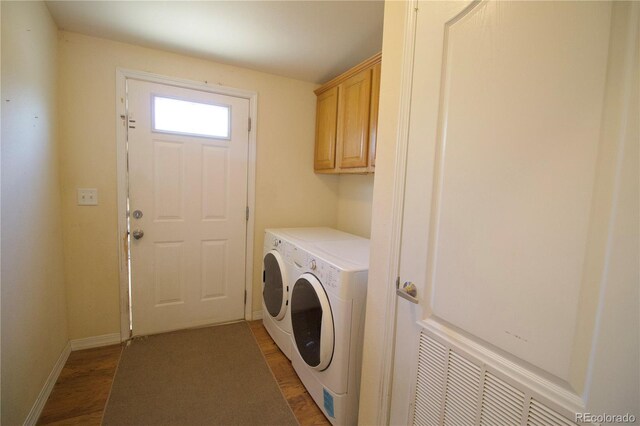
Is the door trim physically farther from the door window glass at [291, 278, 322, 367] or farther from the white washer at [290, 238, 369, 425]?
the door window glass at [291, 278, 322, 367]

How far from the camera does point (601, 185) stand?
575 millimetres

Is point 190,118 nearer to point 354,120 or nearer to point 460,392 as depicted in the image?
point 354,120

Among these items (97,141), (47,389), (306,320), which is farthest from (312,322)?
(97,141)

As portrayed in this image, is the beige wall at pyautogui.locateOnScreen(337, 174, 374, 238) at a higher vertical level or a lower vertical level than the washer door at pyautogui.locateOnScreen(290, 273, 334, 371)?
higher

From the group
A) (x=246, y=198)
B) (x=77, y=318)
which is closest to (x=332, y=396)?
(x=246, y=198)

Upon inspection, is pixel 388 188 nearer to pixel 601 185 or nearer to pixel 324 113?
pixel 601 185

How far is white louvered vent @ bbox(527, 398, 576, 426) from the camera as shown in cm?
64

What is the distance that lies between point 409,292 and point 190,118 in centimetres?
217

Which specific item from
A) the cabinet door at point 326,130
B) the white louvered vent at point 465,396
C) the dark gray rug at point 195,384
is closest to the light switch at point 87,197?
the dark gray rug at point 195,384

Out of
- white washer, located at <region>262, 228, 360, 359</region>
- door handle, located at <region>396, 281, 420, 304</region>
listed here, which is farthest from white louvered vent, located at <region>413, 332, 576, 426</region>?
white washer, located at <region>262, 228, 360, 359</region>

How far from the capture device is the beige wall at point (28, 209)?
122 centimetres

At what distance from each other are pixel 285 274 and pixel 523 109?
162 cm

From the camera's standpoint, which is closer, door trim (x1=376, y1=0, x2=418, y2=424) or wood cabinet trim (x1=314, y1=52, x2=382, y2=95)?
door trim (x1=376, y1=0, x2=418, y2=424)

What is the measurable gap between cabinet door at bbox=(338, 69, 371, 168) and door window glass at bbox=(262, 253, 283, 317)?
0.95 meters
